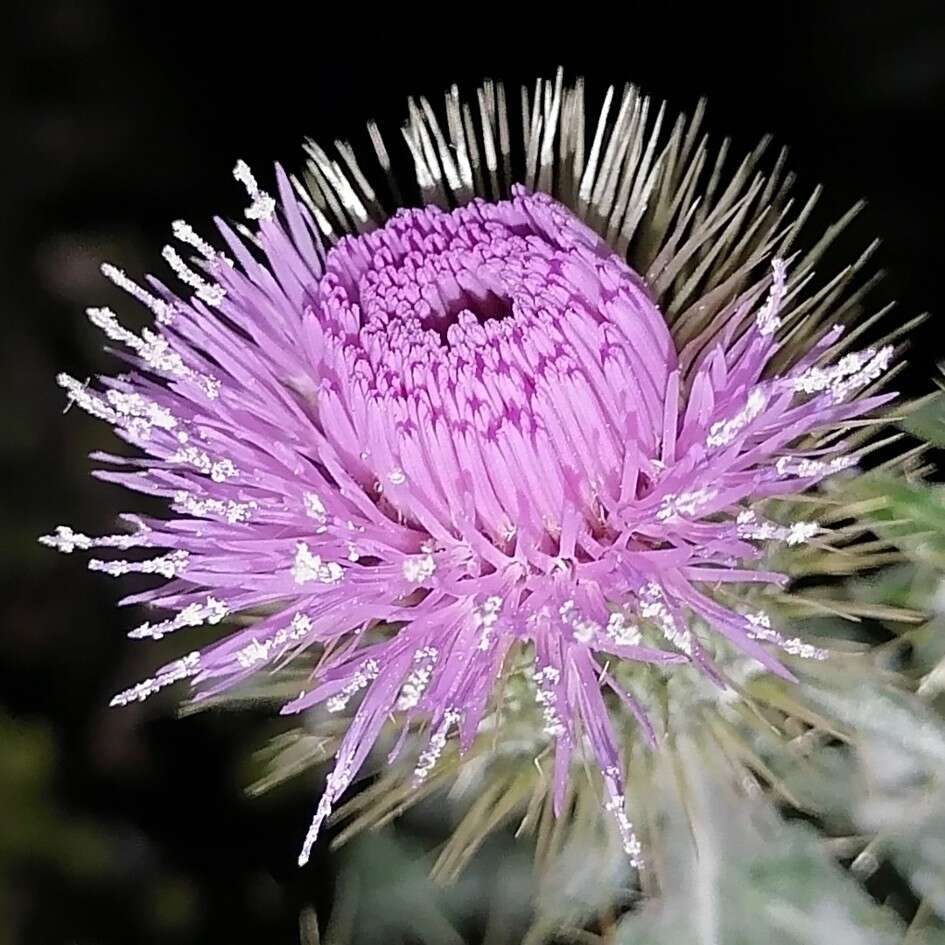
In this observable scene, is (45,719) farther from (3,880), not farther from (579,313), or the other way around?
(579,313)

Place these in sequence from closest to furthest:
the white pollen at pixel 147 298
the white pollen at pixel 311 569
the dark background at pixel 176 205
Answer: the white pollen at pixel 311 569
the white pollen at pixel 147 298
the dark background at pixel 176 205

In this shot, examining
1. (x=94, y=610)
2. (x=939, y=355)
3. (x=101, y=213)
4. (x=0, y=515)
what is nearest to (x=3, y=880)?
(x=94, y=610)

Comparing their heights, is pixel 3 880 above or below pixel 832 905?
above

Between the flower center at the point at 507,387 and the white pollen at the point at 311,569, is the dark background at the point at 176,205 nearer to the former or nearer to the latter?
the flower center at the point at 507,387

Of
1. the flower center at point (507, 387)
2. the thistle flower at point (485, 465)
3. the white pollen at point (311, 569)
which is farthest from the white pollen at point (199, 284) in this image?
the white pollen at point (311, 569)

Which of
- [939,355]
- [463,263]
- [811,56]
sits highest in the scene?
[811,56]

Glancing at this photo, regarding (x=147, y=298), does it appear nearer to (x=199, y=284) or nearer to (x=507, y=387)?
(x=199, y=284)

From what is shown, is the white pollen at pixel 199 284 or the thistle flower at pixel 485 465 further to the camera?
the white pollen at pixel 199 284
